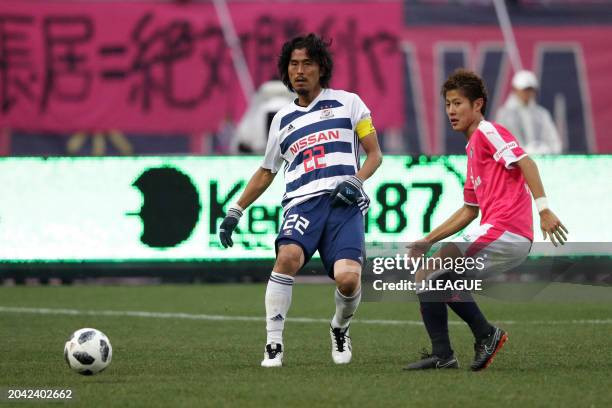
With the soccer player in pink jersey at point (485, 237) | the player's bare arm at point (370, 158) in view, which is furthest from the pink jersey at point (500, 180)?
the player's bare arm at point (370, 158)

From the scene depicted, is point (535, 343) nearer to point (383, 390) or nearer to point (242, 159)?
point (383, 390)

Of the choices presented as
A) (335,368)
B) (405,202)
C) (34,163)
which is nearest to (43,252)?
(34,163)

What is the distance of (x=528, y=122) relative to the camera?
16.8 metres

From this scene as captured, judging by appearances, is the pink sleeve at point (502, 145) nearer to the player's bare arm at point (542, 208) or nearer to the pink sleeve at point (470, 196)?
the player's bare arm at point (542, 208)

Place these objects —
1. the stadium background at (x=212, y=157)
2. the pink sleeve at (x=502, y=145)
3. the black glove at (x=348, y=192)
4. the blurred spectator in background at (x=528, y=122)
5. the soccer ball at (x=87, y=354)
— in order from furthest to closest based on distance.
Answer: the blurred spectator in background at (x=528, y=122) → the stadium background at (x=212, y=157) → the black glove at (x=348, y=192) → the pink sleeve at (x=502, y=145) → the soccer ball at (x=87, y=354)

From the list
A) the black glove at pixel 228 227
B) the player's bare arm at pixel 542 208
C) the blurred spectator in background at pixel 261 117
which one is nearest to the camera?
the player's bare arm at pixel 542 208

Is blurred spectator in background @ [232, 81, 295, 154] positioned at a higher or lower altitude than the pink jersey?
higher

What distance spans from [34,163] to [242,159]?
7.22 feet

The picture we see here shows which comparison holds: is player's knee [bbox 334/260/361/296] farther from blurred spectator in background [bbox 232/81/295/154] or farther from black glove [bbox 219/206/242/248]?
blurred spectator in background [bbox 232/81/295/154]

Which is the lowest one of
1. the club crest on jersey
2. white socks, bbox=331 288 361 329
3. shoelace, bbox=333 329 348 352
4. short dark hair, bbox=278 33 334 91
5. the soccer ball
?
the soccer ball

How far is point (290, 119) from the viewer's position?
28.4 ft

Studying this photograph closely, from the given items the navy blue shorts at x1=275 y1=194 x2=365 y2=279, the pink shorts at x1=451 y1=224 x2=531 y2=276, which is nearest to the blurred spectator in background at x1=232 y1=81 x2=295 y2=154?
the navy blue shorts at x1=275 y1=194 x2=365 y2=279

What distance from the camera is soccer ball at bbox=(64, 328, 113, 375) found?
7777 millimetres

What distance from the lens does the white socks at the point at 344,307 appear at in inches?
332
